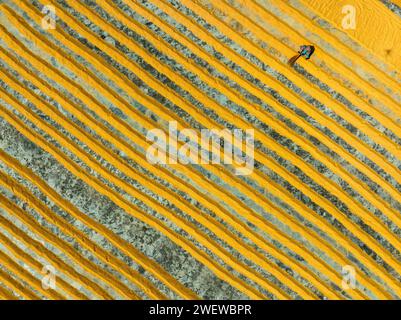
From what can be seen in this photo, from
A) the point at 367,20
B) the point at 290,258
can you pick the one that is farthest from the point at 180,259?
the point at 367,20

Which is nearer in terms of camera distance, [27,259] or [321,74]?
[27,259]

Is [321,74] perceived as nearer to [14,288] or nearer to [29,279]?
[29,279]

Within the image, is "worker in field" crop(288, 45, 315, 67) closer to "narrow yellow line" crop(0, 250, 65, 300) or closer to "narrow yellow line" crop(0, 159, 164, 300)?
"narrow yellow line" crop(0, 159, 164, 300)

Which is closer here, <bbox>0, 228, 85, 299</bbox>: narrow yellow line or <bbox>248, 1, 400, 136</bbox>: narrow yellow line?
<bbox>0, 228, 85, 299</bbox>: narrow yellow line

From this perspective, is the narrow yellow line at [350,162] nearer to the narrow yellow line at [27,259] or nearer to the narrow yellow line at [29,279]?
the narrow yellow line at [27,259]

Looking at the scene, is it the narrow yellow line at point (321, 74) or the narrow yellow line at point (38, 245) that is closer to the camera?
the narrow yellow line at point (38, 245)

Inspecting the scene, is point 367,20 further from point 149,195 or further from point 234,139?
point 149,195

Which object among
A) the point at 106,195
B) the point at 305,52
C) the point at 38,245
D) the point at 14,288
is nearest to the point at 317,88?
the point at 305,52

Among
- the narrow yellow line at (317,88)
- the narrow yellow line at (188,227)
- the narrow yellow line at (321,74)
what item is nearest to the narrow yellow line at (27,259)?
the narrow yellow line at (188,227)

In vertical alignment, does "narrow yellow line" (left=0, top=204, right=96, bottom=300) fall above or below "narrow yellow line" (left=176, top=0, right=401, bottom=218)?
below

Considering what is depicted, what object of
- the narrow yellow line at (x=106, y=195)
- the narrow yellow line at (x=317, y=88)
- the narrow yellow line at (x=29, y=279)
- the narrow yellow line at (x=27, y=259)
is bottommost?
the narrow yellow line at (x=29, y=279)

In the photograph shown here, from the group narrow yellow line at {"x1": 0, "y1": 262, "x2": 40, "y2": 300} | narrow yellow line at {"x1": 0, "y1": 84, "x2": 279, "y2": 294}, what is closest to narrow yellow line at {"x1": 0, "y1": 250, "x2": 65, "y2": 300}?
narrow yellow line at {"x1": 0, "y1": 262, "x2": 40, "y2": 300}
